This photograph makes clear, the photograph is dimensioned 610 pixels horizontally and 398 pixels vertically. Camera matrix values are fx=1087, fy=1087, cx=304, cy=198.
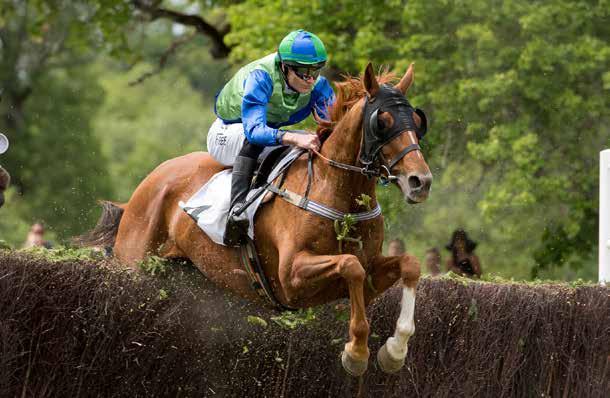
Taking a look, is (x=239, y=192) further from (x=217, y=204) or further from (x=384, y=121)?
(x=384, y=121)

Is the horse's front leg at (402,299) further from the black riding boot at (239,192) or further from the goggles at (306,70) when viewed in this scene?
the goggles at (306,70)

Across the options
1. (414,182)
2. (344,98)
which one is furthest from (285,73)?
(414,182)

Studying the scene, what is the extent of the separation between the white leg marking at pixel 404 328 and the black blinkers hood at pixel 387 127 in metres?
0.84

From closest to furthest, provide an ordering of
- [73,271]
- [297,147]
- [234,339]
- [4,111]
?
[73,271] < [297,147] < [234,339] < [4,111]

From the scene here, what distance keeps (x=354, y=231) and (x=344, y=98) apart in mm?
885

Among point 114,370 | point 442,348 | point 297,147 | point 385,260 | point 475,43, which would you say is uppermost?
point 297,147

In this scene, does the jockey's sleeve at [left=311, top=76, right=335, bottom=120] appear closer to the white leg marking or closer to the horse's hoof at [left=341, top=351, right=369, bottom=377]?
the white leg marking

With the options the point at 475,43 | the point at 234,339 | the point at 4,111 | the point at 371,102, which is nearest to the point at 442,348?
the point at 234,339

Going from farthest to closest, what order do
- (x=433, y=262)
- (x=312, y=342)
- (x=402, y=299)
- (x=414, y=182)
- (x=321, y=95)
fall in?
(x=433, y=262) → (x=312, y=342) → (x=321, y=95) → (x=402, y=299) → (x=414, y=182)

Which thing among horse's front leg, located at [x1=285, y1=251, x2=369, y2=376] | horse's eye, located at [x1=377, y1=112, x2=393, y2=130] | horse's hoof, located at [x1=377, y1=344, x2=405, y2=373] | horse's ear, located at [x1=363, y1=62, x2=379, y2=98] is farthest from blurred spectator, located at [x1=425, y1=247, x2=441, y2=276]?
horse's eye, located at [x1=377, y1=112, x2=393, y2=130]

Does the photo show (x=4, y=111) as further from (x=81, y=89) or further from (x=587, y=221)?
(x=587, y=221)

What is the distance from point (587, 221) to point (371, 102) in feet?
34.0

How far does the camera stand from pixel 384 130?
627 centimetres

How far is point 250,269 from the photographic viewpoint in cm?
727
